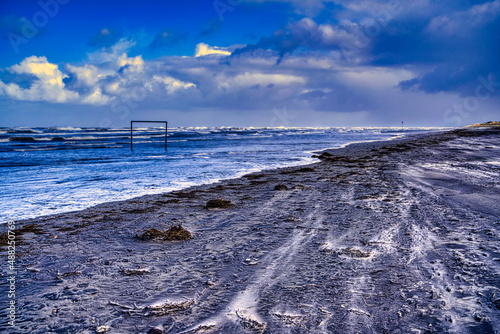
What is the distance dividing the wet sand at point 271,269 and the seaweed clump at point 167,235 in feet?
0.39

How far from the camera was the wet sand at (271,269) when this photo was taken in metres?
2.56

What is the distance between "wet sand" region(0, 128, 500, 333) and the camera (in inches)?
101

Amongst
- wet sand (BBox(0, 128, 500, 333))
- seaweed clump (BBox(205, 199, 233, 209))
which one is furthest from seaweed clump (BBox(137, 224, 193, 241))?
seaweed clump (BBox(205, 199, 233, 209))

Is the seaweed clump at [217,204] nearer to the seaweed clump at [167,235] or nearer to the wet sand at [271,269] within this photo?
the wet sand at [271,269]

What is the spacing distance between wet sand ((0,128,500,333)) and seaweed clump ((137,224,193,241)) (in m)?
0.12

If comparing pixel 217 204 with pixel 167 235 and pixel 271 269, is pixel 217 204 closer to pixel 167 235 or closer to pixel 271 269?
pixel 167 235

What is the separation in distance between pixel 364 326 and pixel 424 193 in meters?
5.62

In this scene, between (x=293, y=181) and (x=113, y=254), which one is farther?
(x=293, y=181)

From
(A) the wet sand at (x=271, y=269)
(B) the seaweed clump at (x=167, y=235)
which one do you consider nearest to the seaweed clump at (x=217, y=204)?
(A) the wet sand at (x=271, y=269)

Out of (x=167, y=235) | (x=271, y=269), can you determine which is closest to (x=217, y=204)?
(x=167, y=235)

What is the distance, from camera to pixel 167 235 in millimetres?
4672

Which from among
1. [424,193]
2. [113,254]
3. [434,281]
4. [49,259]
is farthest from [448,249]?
[49,259]

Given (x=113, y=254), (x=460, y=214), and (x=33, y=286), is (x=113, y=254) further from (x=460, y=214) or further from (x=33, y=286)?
(x=460, y=214)

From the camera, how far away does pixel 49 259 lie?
13.0 feet
